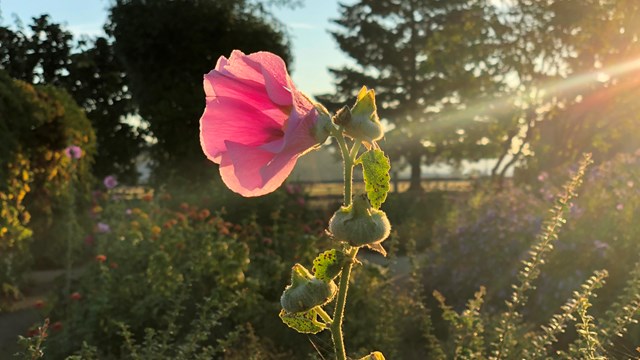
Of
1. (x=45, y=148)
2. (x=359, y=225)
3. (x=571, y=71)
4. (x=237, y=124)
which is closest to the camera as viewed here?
(x=359, y=225)

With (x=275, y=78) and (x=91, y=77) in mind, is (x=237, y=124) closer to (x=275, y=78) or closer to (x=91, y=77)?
(x=275, y=78)

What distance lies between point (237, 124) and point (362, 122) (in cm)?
20

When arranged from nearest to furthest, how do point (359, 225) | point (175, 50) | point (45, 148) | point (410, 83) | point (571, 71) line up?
point (359, 225), point (45, 148), point (175, 50), point (571, 71), point (410, 83)

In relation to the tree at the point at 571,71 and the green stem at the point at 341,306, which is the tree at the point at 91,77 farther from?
the green stem at the point at 341,306

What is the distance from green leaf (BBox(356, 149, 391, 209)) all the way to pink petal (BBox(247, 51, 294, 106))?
13cm

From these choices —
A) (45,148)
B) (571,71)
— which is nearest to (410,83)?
(571,71)

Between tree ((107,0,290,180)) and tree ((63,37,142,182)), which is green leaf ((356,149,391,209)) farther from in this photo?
tree ((63,37,142,182))

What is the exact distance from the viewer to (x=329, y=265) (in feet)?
3.00

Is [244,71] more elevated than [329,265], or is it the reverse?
[244,71]

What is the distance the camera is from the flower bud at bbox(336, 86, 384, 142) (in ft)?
2.82

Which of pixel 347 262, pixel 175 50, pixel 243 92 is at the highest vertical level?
pixel 175 50

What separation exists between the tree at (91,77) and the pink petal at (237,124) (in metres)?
12.4

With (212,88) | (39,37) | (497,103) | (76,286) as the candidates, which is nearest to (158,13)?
(39,37)

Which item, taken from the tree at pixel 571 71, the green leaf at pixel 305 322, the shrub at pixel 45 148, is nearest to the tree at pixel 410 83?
the tree at pixel 571 71
